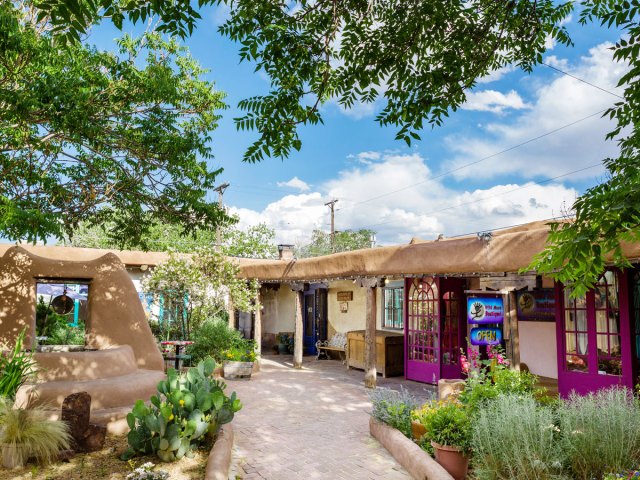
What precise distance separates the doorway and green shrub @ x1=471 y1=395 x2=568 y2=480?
599cm

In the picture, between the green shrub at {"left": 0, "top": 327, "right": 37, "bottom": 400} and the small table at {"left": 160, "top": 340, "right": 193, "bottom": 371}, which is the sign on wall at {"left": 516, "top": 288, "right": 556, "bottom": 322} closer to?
the small table at {"left": 160, "top": 340, "right": 193, "bottom": 371}

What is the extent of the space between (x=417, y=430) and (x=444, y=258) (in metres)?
3.33

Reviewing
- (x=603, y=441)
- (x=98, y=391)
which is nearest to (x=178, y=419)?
(x=98, y=391)

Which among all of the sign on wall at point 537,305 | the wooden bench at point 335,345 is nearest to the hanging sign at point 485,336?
the sign on wall at point 537,305

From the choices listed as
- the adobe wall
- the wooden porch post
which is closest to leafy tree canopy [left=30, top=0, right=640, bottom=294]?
the adobe wall

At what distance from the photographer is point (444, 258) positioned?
336 inches

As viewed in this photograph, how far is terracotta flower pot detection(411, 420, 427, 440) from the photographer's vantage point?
5.96 m

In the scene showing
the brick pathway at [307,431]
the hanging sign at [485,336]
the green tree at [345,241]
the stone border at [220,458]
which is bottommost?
the brick pathway at [307,431]

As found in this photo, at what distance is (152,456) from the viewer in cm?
553

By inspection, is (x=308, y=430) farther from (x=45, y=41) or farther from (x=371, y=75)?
(x=45, y=41)

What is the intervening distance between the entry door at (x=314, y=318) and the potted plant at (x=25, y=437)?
12.1 meters

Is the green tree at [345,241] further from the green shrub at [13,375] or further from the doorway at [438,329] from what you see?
the green shrub at [13,375]

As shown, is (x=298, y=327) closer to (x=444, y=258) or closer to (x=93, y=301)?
(x=93, y=301)

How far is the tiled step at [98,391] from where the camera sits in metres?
6.35
